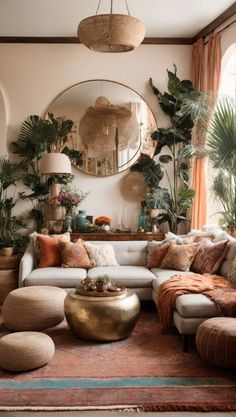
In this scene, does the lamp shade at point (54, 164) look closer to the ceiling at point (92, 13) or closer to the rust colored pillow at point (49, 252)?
the rust colored pillow at point (49, 252)

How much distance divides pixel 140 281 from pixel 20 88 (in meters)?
3.30

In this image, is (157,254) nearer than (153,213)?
Yes

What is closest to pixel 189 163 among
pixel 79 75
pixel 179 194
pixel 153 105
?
pixel 179 194

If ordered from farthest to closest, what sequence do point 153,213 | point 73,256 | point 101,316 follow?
point 153,213
point 73,256
point 101,316

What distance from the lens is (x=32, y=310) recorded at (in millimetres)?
4418

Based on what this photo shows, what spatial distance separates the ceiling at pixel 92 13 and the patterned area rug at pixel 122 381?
3638 millimetres

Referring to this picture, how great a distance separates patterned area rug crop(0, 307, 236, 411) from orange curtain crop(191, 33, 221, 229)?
257cm

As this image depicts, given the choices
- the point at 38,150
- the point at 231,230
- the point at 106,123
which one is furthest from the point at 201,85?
the point at 38,150

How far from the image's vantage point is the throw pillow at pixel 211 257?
5.09m

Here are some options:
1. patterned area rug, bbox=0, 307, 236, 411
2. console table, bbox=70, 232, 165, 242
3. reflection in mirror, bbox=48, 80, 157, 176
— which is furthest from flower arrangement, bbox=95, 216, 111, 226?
patterned area rug, bbox=0, 307, 236, 411

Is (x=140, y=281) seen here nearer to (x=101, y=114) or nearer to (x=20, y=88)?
(x=101, y=114)

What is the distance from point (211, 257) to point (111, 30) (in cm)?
250

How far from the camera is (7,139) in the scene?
22.2 ft

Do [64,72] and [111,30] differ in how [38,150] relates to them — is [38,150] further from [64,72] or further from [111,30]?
[111,30]
